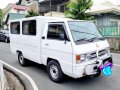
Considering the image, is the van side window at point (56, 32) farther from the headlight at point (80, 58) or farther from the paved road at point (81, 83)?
the paved road at point (81, 83)

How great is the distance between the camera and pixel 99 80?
6309 mm

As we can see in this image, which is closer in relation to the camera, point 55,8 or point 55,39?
point 55,39

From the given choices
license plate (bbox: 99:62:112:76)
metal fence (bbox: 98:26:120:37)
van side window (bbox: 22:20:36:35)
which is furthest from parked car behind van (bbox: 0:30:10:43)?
license plate (bbox: 99:62:112:76)

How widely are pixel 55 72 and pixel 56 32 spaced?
A: 1338 mm

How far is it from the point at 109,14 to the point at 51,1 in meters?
14.8

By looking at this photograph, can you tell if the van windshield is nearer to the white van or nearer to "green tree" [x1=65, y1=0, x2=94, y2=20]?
the white van

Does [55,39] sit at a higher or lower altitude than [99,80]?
higher

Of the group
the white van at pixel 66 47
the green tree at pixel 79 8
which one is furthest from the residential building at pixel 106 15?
the white van at pixel 66 47

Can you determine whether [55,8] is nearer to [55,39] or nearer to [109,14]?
[109,14]

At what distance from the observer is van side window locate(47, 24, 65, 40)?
19.3 feet

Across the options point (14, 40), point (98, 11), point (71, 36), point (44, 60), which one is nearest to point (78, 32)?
point (71, 36)

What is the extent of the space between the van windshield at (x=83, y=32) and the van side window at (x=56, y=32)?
306mm

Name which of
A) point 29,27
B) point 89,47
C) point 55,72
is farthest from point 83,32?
point 29,27

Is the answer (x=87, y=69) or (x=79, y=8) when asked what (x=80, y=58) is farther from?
(x=79, y=8)
